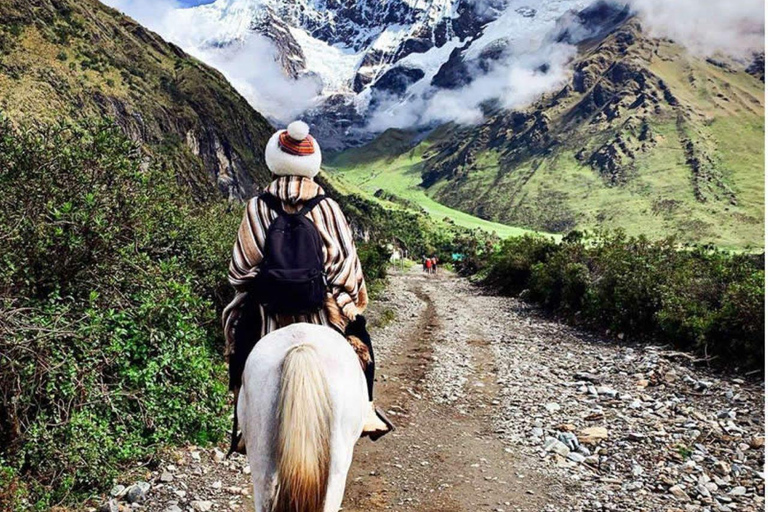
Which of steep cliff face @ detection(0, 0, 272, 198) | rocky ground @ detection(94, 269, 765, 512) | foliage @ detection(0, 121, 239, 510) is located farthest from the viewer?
steep cliff face @ detection(0, 0, 272, 198)

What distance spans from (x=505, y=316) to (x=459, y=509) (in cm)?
1638

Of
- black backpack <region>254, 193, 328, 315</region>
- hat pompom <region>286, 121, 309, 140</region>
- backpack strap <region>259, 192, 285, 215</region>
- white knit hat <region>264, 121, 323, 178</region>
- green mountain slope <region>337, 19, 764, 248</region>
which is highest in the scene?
green mountain slope <region>337, 19, 764, 248</region>

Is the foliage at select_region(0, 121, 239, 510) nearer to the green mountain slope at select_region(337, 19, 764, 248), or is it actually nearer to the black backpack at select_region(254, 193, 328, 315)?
the black backpack at select_region(254, 193, 328, 315)

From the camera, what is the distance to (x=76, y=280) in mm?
5738

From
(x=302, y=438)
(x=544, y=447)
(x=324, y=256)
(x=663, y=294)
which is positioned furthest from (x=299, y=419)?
(x=663, y=294)

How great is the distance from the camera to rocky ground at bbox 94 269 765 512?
18.0 feet

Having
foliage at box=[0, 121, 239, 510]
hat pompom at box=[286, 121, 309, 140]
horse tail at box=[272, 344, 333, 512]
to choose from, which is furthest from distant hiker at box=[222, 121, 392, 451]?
foliage at box=[0, 121, 239, 510]

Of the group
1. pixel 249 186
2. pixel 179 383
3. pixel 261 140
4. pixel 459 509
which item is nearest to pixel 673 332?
pixel 459 509

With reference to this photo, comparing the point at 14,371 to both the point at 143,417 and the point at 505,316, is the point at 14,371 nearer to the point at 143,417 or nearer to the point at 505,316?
the point at 143,417

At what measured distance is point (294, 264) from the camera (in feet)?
11.3

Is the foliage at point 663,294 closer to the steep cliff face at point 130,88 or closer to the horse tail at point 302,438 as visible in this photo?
the horse tail at point 302,438

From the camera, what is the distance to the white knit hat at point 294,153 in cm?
378

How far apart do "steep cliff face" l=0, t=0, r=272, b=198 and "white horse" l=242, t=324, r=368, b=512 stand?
38248mm

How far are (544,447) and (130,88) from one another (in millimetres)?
86208
